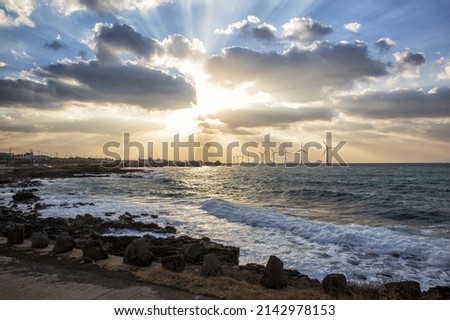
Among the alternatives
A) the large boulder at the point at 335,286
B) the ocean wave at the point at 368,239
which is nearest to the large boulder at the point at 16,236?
the large boulder at the point at 335,286

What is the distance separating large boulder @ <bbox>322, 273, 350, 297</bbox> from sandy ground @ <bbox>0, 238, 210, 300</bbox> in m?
3.53

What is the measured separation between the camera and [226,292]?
7988 mm

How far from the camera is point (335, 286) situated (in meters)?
9.16

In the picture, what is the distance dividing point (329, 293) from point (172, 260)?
4365mm

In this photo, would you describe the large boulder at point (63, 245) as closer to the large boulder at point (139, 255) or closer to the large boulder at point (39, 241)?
the large boulder at point (39, 241)

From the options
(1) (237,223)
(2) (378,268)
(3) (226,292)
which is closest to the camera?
(3) (226,292)

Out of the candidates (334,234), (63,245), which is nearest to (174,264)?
(63,245)

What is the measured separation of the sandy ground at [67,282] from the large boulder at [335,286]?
11.6 feet

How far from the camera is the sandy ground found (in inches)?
304

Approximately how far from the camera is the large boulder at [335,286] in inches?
352

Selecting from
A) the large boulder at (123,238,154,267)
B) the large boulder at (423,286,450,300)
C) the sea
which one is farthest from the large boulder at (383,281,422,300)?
the large boulder at (123,238,154,267)

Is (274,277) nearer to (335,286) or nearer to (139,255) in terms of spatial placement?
(335,286)
